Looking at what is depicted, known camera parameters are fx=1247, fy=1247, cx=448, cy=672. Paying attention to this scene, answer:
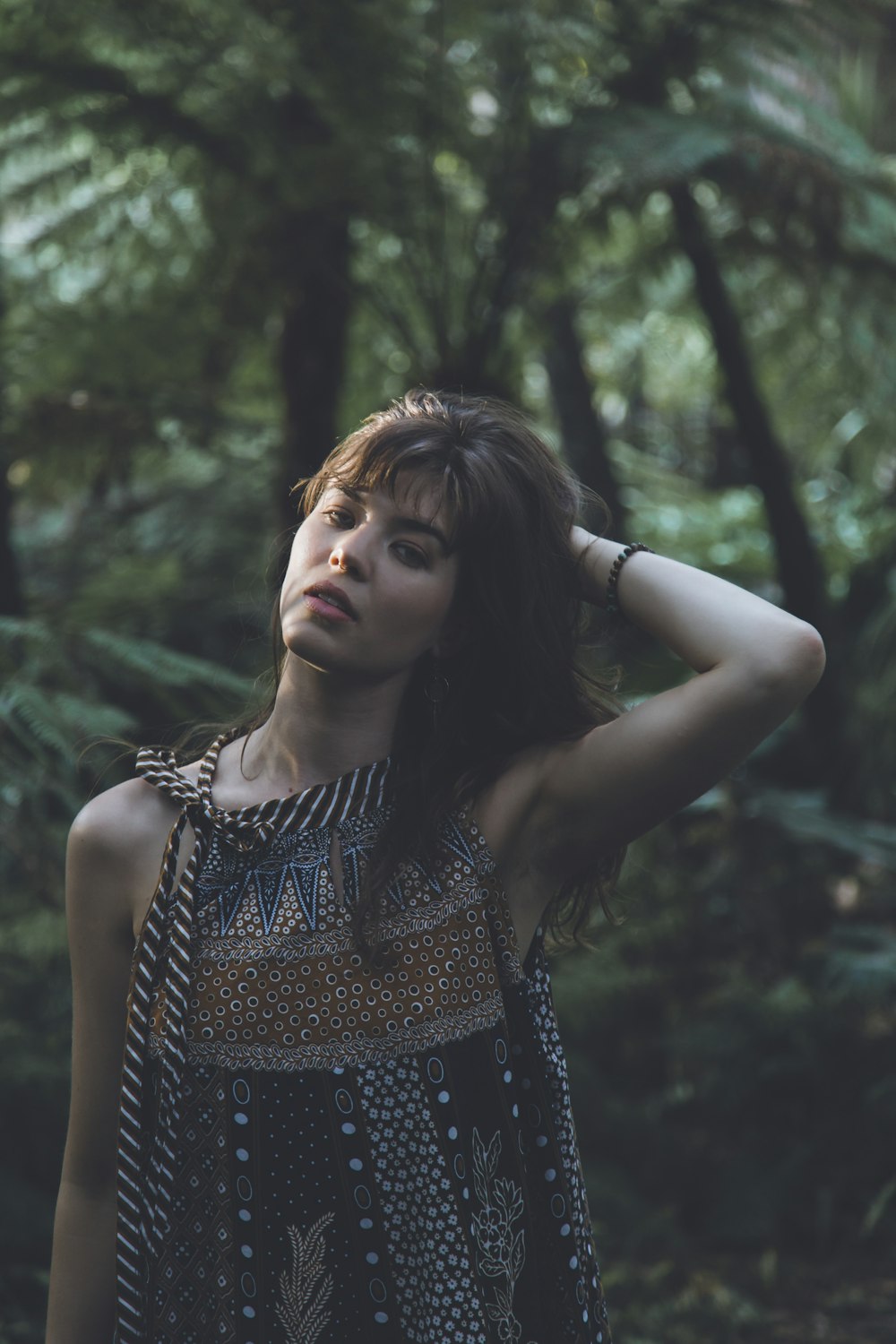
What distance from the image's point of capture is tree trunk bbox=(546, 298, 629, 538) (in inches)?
214

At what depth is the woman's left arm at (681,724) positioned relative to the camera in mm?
1346

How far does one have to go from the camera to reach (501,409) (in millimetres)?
1585

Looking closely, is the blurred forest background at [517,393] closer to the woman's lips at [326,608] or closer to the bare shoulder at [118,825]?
the bare shoulder at [118,825]

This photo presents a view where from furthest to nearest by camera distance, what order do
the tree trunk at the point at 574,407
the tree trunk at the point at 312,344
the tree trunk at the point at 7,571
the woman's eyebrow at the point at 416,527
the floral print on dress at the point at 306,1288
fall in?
the tree trunk at the point at 574,407, the tree trunk at the point at 312,344, the tree trunk at the point at 7,571, the woman's eyebrow at the point at 416,527, the floral print on dress at the point at 306,1288

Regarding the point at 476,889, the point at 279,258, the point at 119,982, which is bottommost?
the point at 119,982

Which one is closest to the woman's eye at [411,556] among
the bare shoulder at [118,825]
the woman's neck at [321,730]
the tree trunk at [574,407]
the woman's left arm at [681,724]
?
the woman's neck at [321,730]

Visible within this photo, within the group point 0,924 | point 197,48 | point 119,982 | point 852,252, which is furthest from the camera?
point 852,252

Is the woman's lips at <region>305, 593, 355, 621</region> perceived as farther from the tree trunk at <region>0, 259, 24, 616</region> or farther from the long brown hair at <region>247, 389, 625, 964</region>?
the tree trunk at <region>0, 259, 24, 616</region>

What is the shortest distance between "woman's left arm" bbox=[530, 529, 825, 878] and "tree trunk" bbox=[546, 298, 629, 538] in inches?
159

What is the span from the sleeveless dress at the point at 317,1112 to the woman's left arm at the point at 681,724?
0.37 feet

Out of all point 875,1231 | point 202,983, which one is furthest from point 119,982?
point 875,1231

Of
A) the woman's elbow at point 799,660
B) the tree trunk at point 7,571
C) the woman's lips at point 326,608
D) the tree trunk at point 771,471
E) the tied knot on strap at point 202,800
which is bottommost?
the tied knot on strap at point 202,800

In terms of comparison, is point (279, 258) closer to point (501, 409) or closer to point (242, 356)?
point (242, 356)

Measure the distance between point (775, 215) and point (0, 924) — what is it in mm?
3364
